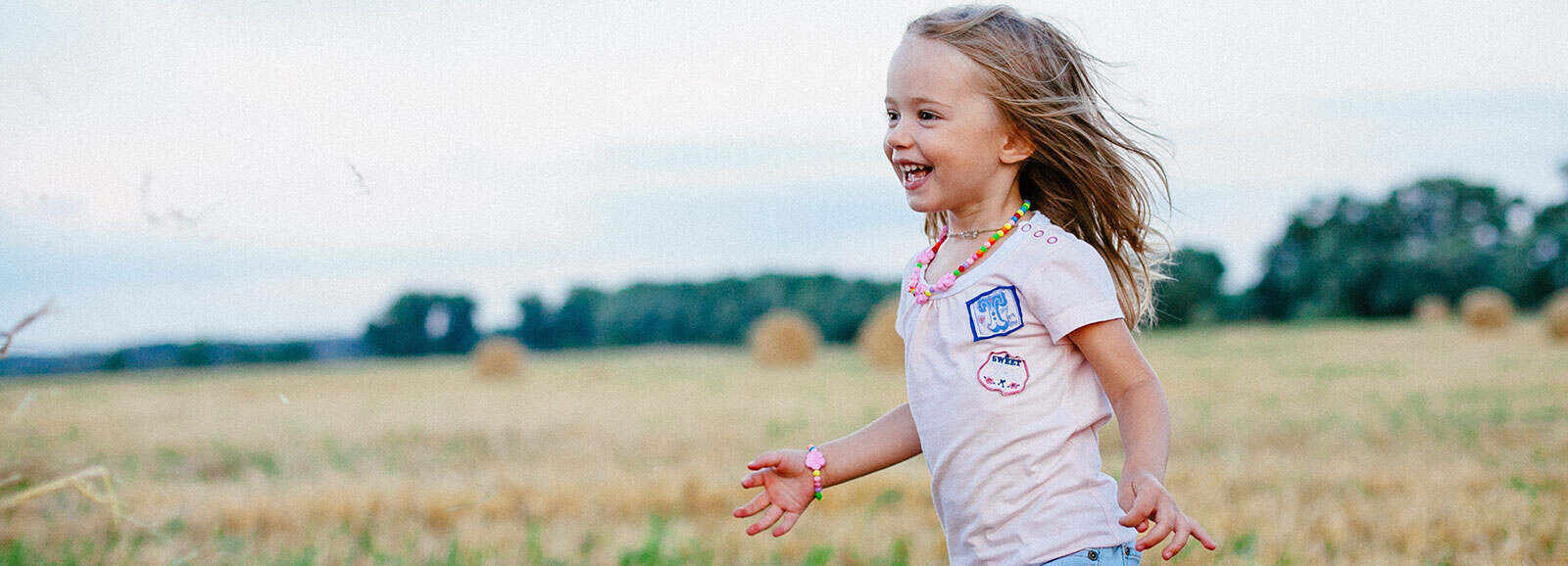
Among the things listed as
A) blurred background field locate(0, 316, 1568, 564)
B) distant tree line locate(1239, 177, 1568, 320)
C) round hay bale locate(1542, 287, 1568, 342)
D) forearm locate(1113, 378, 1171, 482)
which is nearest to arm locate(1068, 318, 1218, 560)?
forearm locate(1113, 378, 1171, 482)

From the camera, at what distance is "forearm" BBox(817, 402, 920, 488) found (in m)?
2.02

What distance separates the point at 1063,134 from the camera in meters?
1.91

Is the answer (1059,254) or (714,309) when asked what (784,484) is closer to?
(1059,254)

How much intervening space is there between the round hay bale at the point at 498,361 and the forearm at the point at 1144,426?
16.6 meters

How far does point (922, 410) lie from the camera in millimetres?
1926

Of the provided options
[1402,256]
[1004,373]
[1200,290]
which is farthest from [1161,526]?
[1402,256]

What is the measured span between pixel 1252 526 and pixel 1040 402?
7.31 feet

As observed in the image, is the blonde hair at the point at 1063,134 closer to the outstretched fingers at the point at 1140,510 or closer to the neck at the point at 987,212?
the neck at the point at 987,212

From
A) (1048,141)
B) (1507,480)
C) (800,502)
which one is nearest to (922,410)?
(800,502)

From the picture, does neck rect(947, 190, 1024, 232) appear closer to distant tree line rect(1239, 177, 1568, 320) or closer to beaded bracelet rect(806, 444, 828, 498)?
beaded bracelet rect(806, 444, 828, 498)

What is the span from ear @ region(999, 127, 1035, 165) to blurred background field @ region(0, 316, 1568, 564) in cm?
174

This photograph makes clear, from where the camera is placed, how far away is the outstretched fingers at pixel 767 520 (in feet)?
6.25

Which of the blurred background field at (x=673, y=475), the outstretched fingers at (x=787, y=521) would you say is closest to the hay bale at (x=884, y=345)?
the blurred background field at (x=673, y=475)

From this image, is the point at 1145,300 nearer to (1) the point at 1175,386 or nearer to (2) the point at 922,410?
(2) the point at 922,410
